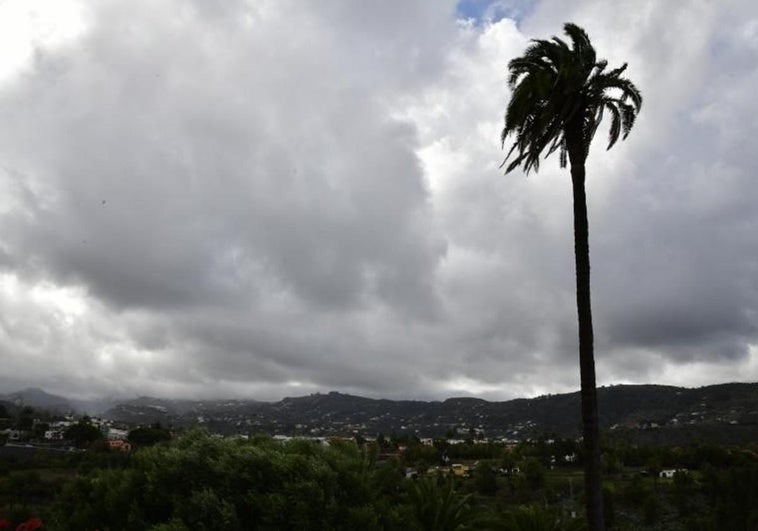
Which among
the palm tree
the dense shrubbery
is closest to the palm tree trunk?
the palm tree

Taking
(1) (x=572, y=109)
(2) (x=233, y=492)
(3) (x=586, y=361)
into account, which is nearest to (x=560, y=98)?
(1) (x=572, y=109)

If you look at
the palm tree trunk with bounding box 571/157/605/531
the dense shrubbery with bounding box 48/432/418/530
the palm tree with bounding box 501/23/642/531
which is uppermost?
the palm tree with bounding box 501/23/642/531

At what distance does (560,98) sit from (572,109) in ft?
1.31

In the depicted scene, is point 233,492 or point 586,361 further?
point 586,361

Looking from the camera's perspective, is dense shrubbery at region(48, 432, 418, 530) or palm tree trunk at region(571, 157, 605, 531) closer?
dense shrubbery at region(48, 432, 418, 530)

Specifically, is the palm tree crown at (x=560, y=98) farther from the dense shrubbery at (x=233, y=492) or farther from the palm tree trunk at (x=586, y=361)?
the dense shrubbery at (x=233, y=492)

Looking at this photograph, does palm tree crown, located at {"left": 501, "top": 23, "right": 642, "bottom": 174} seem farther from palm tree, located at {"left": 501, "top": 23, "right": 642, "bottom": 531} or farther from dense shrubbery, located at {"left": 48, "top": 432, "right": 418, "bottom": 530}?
dense shrubbery, located at {"left": 48, "top": 432, "right": 418, "bottom": 530}

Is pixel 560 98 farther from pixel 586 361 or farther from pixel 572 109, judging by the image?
pixel 586 361

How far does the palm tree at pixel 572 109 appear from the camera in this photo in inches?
603

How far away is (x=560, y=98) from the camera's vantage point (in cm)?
1575

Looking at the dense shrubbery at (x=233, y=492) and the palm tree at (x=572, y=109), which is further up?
the palm tree at (x=572, y=109)

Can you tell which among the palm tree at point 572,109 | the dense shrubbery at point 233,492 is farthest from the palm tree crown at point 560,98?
the dense shrubbery at point 233,492

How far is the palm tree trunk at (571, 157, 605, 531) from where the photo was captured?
46.6 ft

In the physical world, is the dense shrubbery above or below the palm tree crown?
below
